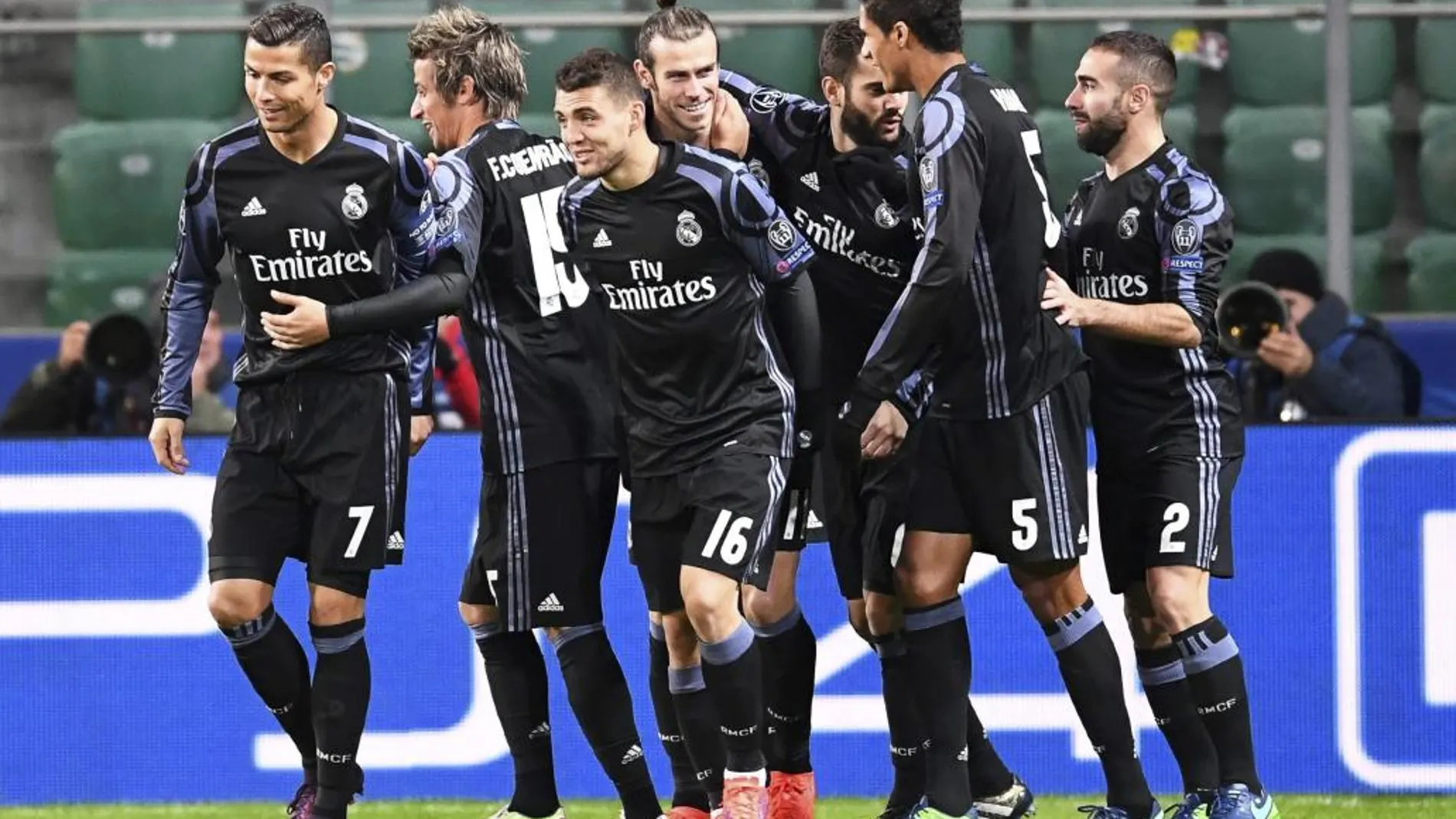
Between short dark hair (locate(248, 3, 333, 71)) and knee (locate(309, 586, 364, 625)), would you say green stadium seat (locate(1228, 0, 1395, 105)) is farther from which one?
knee (locate(309, 586, 364, 625))

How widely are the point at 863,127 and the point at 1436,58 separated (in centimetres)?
329

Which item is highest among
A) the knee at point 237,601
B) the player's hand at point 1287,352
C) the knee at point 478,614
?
the knee at point 237,601

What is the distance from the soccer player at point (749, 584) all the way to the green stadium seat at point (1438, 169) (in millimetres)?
3418

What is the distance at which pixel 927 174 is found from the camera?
5.61 metres

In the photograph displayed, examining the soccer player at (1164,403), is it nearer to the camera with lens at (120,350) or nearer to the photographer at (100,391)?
the photographer at (100,391)

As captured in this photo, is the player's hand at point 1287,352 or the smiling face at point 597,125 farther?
the player's hand at point 1287,352

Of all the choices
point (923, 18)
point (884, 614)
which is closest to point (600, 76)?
point (923, 18)

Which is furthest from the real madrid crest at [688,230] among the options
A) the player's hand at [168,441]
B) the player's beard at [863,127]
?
the player's hand at [168,441]

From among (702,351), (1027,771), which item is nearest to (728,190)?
(702,351)

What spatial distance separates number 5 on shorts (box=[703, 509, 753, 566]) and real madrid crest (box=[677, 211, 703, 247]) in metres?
0.66

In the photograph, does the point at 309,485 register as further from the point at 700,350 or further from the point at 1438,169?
the point at 1438,169

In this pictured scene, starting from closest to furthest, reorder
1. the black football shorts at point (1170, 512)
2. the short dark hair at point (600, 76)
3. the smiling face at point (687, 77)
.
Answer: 1. the short dark hair at point (600, 76)
2. the smiling face at point (687, 77)
3. the black football shorts at point (1170, 512)

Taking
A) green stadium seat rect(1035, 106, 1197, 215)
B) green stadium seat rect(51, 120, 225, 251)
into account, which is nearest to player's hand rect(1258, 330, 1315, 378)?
green stadium seat rect(1035, 106, 1197, 215)

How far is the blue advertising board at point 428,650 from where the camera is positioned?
7473mm
